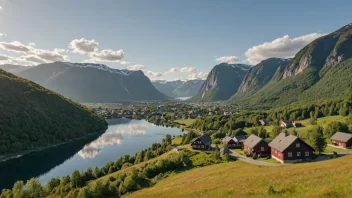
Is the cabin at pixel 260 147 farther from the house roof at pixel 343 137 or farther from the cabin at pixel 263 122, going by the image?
the cabin at pixel 263 122

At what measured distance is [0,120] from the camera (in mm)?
151000

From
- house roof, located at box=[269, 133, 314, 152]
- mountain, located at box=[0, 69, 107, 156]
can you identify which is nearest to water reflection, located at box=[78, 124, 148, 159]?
mountain, located at box=[0, 69, 107, 156]

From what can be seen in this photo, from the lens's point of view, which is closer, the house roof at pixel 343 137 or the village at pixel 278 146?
the village at pixel 278 146

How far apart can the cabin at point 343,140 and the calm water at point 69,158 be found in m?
89.7

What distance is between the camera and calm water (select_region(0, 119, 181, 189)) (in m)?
106

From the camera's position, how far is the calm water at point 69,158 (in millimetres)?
106188

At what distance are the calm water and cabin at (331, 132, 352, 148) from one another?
8968 centimetres

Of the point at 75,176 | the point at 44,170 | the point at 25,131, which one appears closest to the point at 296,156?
the point at 75,176

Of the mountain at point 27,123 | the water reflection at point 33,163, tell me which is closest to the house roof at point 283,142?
the water reflection at point 33,163

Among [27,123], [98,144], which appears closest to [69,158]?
[98,144]

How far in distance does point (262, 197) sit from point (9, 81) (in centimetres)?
21115

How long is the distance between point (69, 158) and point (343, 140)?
387 feet

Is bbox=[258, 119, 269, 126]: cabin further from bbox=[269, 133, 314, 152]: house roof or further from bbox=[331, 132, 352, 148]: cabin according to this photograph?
bbox=[269, 133, 314, 152]: house roof

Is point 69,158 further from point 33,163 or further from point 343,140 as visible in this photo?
point 343,140
